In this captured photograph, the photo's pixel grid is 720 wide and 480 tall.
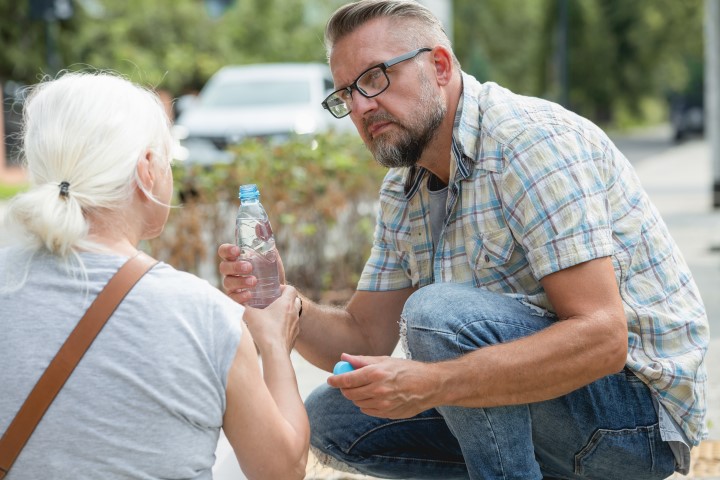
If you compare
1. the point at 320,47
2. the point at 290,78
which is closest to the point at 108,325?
the point at 290,78

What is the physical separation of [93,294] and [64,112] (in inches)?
13.6

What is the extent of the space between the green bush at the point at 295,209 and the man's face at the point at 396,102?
130 inches

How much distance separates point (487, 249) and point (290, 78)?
1147 cm

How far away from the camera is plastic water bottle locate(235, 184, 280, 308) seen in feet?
8.56

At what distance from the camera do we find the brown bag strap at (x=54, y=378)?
1.87 meters

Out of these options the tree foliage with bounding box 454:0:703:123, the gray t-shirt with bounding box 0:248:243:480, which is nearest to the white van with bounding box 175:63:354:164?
the gray t-shirt with bounding box 0:248:243:480

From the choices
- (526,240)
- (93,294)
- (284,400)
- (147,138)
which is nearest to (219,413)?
(284,400)

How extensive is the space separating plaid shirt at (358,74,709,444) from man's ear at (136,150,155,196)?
0.96 m

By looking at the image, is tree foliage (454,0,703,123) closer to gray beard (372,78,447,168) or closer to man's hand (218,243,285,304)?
gray beard (372,78,447,168)

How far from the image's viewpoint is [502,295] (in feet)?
8.77

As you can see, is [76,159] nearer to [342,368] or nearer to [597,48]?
[342,368]

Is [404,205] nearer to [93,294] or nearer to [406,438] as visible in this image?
[406,438]

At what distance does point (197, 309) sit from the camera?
1.94 metres

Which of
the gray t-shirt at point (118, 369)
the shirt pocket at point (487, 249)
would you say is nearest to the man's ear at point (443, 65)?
the shirt pocket at point (487, 249)
